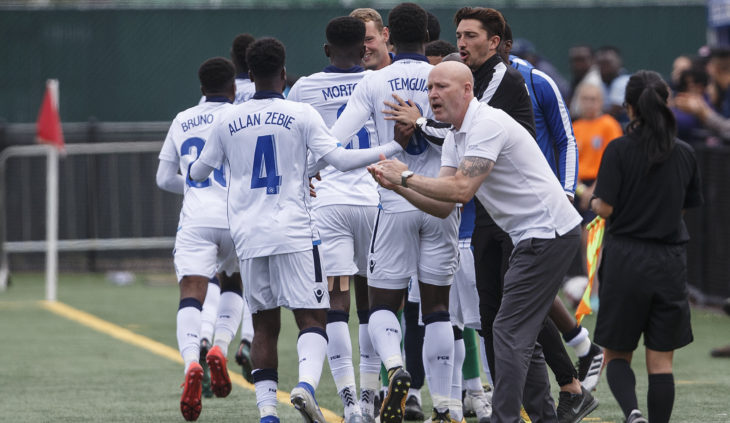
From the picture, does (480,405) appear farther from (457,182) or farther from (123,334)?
(123,334)

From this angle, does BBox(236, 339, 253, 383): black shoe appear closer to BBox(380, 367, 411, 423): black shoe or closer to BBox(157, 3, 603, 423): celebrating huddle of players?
BBox(157, 3, 603, 423): celebrating huddle of players

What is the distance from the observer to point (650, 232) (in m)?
6.59

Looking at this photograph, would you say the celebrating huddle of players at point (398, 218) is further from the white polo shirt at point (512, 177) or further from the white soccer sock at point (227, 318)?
the white soccer sock at point (227, 318)

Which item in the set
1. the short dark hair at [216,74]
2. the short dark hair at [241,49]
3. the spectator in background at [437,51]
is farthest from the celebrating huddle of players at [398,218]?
the short dark hair at [241,49]

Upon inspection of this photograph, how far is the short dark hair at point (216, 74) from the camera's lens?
8531mm

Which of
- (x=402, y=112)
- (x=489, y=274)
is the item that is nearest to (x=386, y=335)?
(x=489, y=274)

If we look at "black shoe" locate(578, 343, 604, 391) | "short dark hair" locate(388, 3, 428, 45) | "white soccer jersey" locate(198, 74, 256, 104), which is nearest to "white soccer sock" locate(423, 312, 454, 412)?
"black shoe" locate(578, 343, 604, 391)

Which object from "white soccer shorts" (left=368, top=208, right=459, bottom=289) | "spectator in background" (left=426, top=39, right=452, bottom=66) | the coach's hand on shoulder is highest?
"spectator in background" (left=426, top=39, right=452, bottom=66)

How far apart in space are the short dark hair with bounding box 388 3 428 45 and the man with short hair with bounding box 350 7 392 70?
2.30 ft

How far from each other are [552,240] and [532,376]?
830 millimetres

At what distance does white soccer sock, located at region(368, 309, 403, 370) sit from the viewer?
23.3 feet

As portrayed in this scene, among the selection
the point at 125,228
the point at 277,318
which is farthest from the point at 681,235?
Result: the point at 125,228

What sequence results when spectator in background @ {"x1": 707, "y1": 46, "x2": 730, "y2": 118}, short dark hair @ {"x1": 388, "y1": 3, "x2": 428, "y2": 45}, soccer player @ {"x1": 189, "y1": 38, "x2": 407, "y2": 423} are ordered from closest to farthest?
1. soccer player @ {"x1": 189, "y1": 38, "x2": 407, "y2": 423}
2. short dark hair @ {"x1": 388, "y1": 3, "x2": 428, "y2": 45}
3. spectator in background @ {"x1": 707, "y1": 46, "x2": 730, "y2": 118}

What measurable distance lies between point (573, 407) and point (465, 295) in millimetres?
1021
